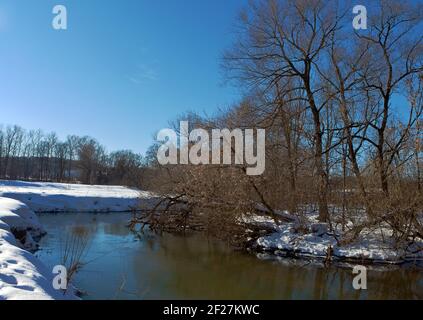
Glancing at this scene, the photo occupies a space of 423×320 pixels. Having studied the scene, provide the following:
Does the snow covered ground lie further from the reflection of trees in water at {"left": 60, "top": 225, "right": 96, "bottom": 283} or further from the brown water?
the brown water

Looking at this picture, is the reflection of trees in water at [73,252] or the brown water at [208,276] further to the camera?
the brown water at [208,276]

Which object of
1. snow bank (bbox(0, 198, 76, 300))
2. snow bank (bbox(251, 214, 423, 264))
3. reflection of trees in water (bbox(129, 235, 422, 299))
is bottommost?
reflection of trees in water (bbox(129, 235, 422, 299))

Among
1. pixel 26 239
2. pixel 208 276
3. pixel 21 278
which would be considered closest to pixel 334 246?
pixel 208 276

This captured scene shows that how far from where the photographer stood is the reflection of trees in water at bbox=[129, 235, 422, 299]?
30.1 feet

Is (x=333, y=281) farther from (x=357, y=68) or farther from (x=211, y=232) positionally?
(x=357, y=68)

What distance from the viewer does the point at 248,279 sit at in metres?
10.7

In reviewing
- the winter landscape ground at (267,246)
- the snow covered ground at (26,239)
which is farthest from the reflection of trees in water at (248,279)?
the snow covered ground at (26,239)

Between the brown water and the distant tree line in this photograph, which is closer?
the brown water

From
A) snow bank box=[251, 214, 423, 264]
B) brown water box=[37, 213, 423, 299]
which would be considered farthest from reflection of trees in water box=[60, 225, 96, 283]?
snow bank box=[251, 214, 423, 264]

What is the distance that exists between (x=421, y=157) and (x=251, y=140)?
6999mm

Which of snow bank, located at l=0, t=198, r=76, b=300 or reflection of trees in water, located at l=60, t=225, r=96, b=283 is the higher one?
snow bank, located at l=0, t=198, r=76, b=300

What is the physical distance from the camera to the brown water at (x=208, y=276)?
8.95m

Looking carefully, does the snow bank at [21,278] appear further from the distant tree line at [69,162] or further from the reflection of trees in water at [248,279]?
the distant tree line at [69,162]

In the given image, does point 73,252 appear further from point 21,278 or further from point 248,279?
point 21,278
